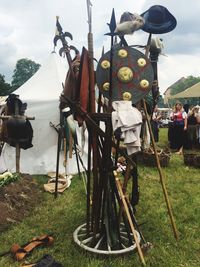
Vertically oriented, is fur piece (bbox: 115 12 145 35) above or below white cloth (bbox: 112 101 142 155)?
above

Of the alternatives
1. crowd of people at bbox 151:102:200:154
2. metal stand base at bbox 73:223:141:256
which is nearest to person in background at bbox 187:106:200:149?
crowd of people at bbox 151:102:200:154

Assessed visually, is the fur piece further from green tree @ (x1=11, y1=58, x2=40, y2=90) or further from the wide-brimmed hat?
green tree @ (x1=11, y1=58, x2=40, y2=90)

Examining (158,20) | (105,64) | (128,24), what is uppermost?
(158,20)

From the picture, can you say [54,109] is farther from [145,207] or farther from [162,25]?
[162,25]

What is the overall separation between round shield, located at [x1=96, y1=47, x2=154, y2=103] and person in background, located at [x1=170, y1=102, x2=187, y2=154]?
7378 mm

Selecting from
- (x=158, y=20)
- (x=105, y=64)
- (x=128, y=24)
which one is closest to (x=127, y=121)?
(x=105, y=64)

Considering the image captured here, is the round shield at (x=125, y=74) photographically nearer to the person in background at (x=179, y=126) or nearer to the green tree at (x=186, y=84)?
the person in background at (x=179, y=126)

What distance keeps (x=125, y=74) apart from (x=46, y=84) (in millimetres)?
5206

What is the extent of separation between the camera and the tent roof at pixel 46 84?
26.0 ft

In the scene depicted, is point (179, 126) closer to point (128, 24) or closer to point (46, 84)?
point (46, 84)

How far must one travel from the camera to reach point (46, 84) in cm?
834

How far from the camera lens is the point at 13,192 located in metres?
5.35

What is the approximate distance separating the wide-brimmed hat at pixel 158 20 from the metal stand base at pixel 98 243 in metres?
2.37

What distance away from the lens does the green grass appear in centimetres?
359
